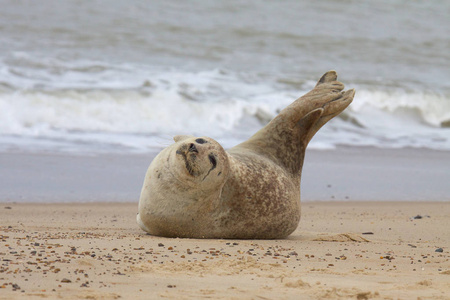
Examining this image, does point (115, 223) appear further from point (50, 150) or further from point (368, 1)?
point (368, 1)

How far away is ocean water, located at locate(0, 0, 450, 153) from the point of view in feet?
39.4

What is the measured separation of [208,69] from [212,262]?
13072mm

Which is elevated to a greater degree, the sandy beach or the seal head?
the seal head

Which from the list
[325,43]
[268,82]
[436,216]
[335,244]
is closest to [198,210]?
[335,244]

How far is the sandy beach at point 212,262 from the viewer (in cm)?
312

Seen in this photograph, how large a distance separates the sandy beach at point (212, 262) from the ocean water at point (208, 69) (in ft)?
15.4

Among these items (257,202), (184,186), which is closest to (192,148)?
(184,186)

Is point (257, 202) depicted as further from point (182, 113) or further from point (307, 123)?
point (182, 113)

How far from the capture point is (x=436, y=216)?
21.0 ft

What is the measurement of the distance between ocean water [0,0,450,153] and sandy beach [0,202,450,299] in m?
4.70

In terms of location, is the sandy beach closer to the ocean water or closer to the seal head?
the seal head

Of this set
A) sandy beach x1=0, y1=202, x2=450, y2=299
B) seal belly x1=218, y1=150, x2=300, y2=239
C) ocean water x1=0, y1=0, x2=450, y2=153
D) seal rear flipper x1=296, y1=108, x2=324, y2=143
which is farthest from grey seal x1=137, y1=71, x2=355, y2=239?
ocean water x1=0, y1=0, x2=450, y2=153

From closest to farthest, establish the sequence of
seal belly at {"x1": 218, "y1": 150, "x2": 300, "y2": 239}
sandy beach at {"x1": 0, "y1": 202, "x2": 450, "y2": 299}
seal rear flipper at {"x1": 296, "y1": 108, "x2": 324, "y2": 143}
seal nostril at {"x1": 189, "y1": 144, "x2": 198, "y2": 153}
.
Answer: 1. sandy beach at {"x1": 0, "y1": 202, "x2": 450, "y2": 299}
2. seal nostril at {"x1": 189, "y1": 144, "x2": 198, "y2": 153}
3. seal belly at {"x1": 218, "y1": 150, "x2": 300, "y2": 239}
4. seal rear flipper at {"x1": 296, "y1": 108, "x2": 324, "y2": 143}

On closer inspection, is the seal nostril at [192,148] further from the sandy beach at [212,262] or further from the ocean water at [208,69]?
the ocean water at [208,69]
